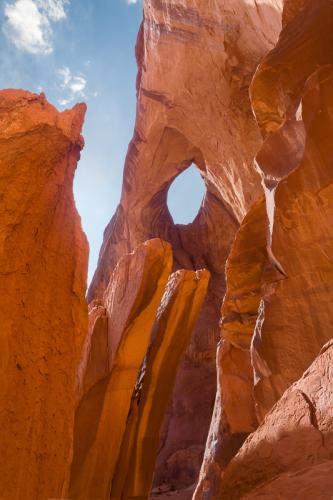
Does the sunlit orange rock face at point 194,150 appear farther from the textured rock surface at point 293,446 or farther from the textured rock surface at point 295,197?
the textured rock surface at point 293,446

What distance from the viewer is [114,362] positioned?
7.10 metres

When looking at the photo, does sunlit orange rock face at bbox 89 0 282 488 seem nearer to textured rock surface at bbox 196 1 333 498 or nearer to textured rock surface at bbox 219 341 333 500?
textured rock surface at bbox 196 1 333 498

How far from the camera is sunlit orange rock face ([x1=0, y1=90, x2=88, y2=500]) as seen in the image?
7.80 feet

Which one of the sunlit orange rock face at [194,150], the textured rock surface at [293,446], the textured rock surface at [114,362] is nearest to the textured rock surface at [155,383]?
the textured rock surface at [114,362]

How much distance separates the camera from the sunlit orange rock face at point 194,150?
928 cm

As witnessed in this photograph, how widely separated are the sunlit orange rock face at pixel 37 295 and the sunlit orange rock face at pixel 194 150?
18.1 ft

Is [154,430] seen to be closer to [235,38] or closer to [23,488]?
[23,488]

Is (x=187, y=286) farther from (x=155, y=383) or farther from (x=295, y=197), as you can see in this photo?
(x=295, y=197)

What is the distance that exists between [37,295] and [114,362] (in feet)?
15.4

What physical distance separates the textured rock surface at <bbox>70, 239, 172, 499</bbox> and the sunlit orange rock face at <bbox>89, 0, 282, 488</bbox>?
3.59m

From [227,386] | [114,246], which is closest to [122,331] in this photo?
[227,386]

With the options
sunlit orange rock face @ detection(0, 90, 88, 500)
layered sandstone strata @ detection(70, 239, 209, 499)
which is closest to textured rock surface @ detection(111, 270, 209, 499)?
layered sandstone strata @ detection(70, 239, 209, 499)

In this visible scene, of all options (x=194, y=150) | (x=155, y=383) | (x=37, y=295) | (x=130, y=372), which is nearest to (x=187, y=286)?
(x=155, y=383)

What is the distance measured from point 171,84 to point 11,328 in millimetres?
10221
